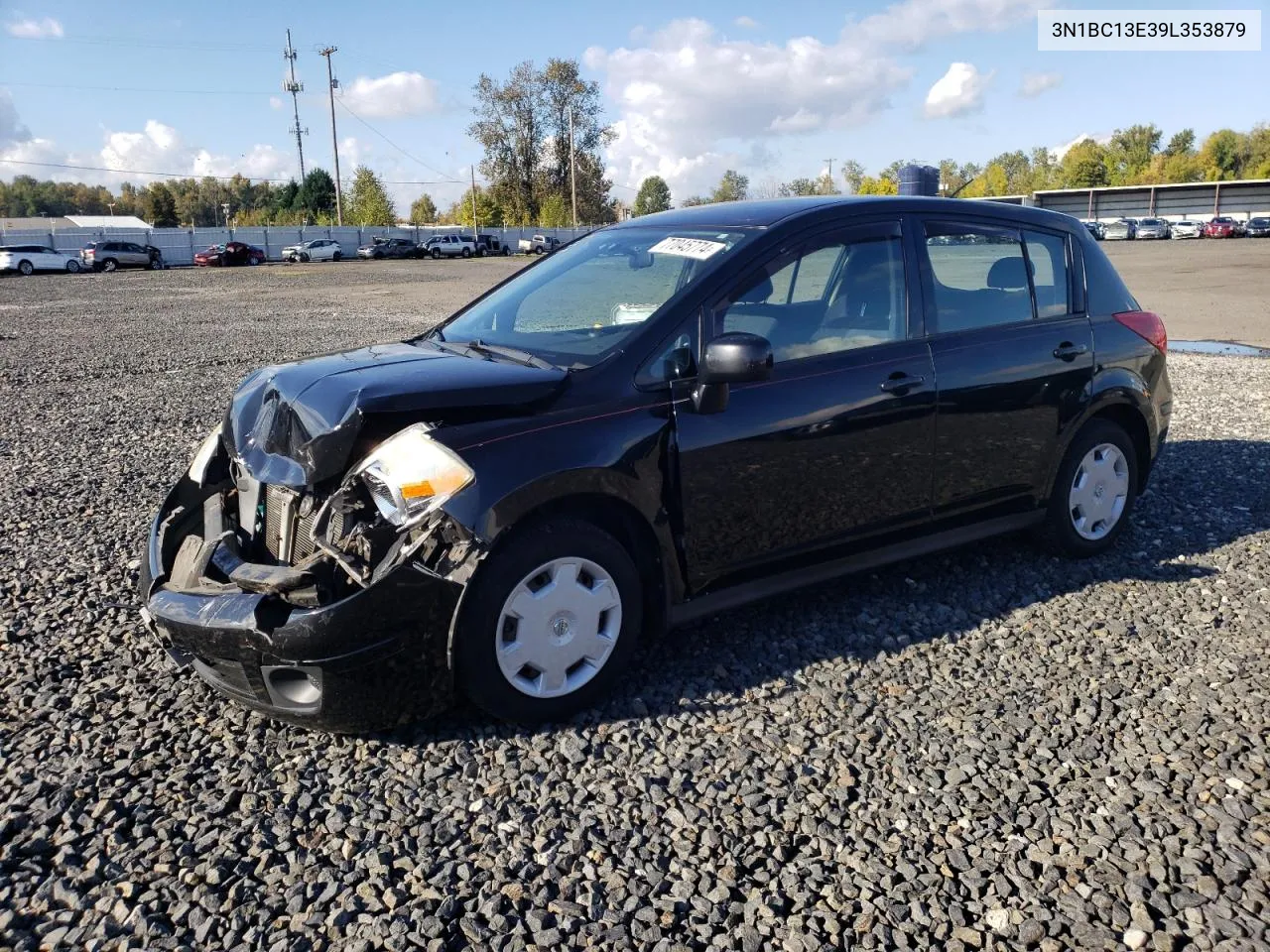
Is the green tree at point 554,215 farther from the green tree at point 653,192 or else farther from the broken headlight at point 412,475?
the broken headlight at point 412,475

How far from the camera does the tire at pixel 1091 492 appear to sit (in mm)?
5004

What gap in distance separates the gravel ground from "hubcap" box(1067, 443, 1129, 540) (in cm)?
20

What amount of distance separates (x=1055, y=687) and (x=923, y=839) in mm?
1236

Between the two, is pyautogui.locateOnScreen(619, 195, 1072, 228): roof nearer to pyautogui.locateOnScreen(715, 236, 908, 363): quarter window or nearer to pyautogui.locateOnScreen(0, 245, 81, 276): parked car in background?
pyautogui.locateOnScreen(715, 236, 908, 363): quarter window

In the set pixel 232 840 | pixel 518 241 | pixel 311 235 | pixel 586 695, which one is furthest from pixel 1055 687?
pixel 518 241

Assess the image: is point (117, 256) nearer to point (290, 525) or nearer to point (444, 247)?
point (444, 247)

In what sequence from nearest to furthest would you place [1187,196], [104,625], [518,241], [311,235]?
[104,625] < [311,235] < [518,241] < [1187,196]

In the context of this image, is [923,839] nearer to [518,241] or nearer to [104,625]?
[104,625]

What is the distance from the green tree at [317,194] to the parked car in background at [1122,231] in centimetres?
6699

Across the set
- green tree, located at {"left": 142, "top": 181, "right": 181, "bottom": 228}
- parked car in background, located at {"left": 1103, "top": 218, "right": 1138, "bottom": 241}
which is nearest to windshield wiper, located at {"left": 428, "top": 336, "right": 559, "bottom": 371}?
parked car in background, located at {"left": 1103, "top": 218, "right": 1138, "bottom": 241}

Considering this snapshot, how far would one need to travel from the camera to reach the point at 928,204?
459 cm

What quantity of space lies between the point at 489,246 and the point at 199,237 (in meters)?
18.0

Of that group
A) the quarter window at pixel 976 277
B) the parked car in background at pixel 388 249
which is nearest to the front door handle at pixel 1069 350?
the quarter window at pixel 976 277

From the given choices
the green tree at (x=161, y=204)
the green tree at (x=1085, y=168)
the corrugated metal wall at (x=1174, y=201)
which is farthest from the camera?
the green tree at (x=1085, y=168)
